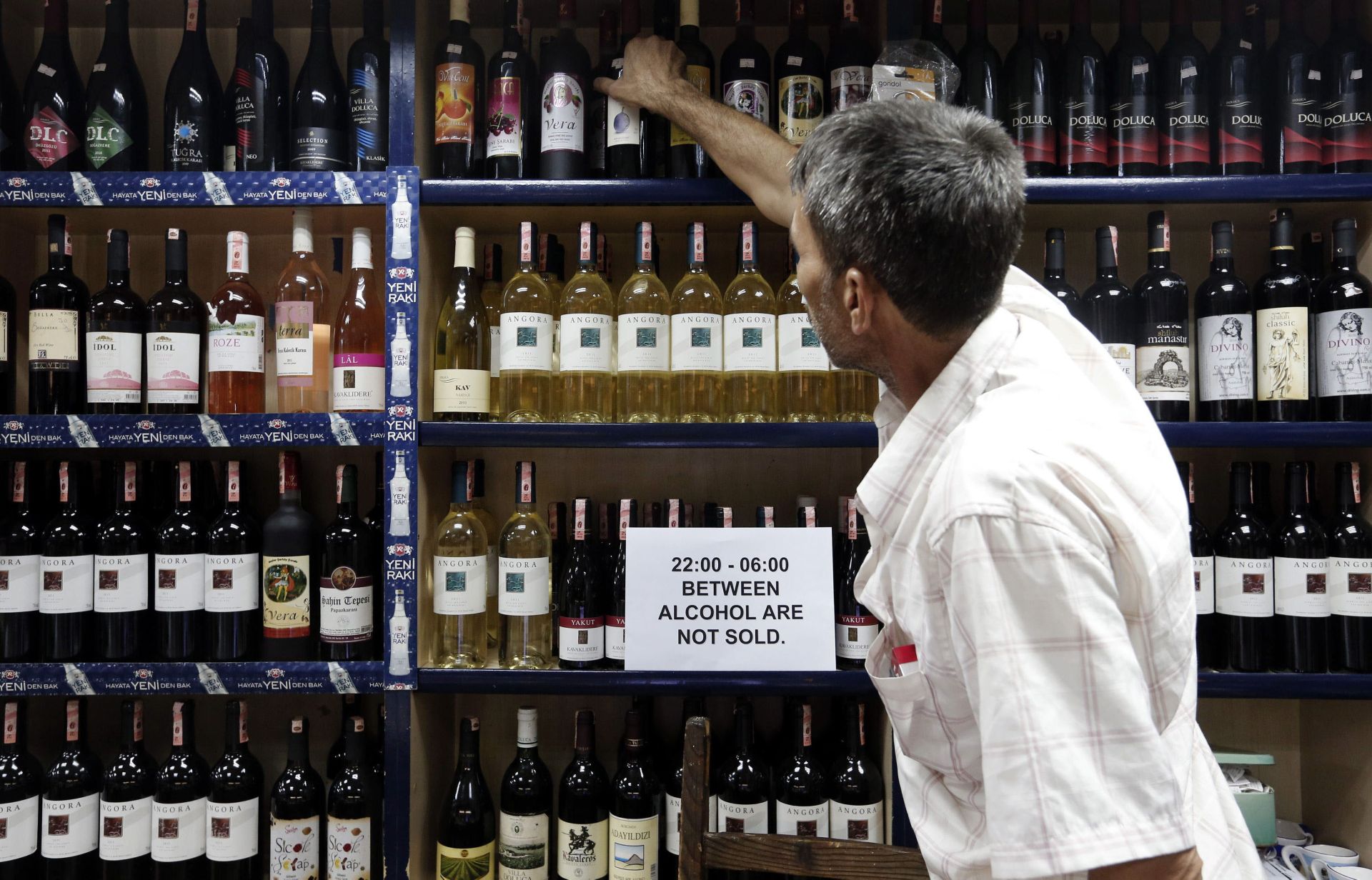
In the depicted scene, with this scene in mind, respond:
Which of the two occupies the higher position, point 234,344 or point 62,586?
point 234,344

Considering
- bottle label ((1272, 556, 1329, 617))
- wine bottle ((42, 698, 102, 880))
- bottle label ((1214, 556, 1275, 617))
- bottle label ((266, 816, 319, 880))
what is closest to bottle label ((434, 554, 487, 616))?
bottle label ((266, 816, 319, 880))

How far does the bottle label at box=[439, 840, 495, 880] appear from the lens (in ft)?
5.17

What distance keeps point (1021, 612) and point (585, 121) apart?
1.32m

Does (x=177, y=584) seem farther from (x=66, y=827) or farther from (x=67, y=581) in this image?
(x=66, y=827)

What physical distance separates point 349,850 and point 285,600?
0.47 meters

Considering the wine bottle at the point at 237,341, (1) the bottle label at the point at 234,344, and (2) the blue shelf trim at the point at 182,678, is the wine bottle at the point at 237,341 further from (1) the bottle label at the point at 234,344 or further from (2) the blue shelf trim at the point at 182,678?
(2) the blue shelf trim at the point at 182,678

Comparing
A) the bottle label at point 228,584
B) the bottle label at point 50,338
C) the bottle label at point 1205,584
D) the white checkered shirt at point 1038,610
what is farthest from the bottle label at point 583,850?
the bottle label at point 50,338

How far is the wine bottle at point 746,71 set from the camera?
158 centimetres

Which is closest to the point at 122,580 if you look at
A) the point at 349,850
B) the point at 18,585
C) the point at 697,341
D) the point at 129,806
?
the point at 18,585

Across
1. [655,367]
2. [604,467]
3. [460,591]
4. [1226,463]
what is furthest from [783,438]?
[1226,463]

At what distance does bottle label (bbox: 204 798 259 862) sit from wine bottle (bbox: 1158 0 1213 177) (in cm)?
207

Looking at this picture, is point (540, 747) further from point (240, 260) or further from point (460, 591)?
point (240, 260)

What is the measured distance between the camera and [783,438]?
151 centimetres

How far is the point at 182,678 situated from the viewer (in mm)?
1511
